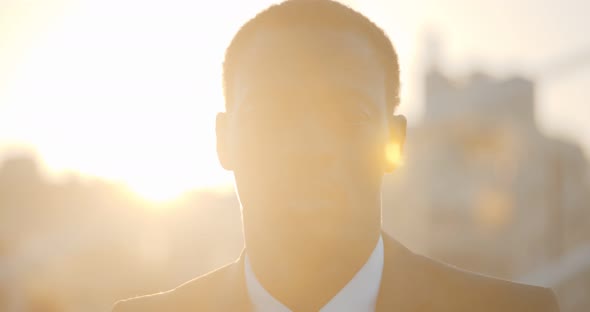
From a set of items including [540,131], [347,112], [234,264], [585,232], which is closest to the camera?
[347,112]

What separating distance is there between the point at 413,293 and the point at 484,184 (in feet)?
138

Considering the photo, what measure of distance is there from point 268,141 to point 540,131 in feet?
151

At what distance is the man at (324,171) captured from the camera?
8.89 ft

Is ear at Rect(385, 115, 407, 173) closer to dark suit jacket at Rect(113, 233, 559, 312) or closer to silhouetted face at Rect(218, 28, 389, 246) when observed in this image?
silhouetted face at Rect(218, 28, 389, 246)

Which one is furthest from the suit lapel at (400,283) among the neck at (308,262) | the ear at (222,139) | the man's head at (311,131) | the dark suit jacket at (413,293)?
the ear at (222,139)

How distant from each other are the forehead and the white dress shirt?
69cm

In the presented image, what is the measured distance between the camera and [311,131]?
273 centimetres

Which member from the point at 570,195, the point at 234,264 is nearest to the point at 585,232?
the point at 570,195

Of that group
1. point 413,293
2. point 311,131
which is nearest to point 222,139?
point 311,131

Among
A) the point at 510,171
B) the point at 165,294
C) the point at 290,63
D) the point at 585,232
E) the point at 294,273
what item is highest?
the point at 290,63

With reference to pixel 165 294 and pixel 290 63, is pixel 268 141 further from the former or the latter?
pixel 165 294

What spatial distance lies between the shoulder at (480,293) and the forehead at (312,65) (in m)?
0.82

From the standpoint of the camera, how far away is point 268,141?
277cm

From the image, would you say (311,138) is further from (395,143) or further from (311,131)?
(395,143)
